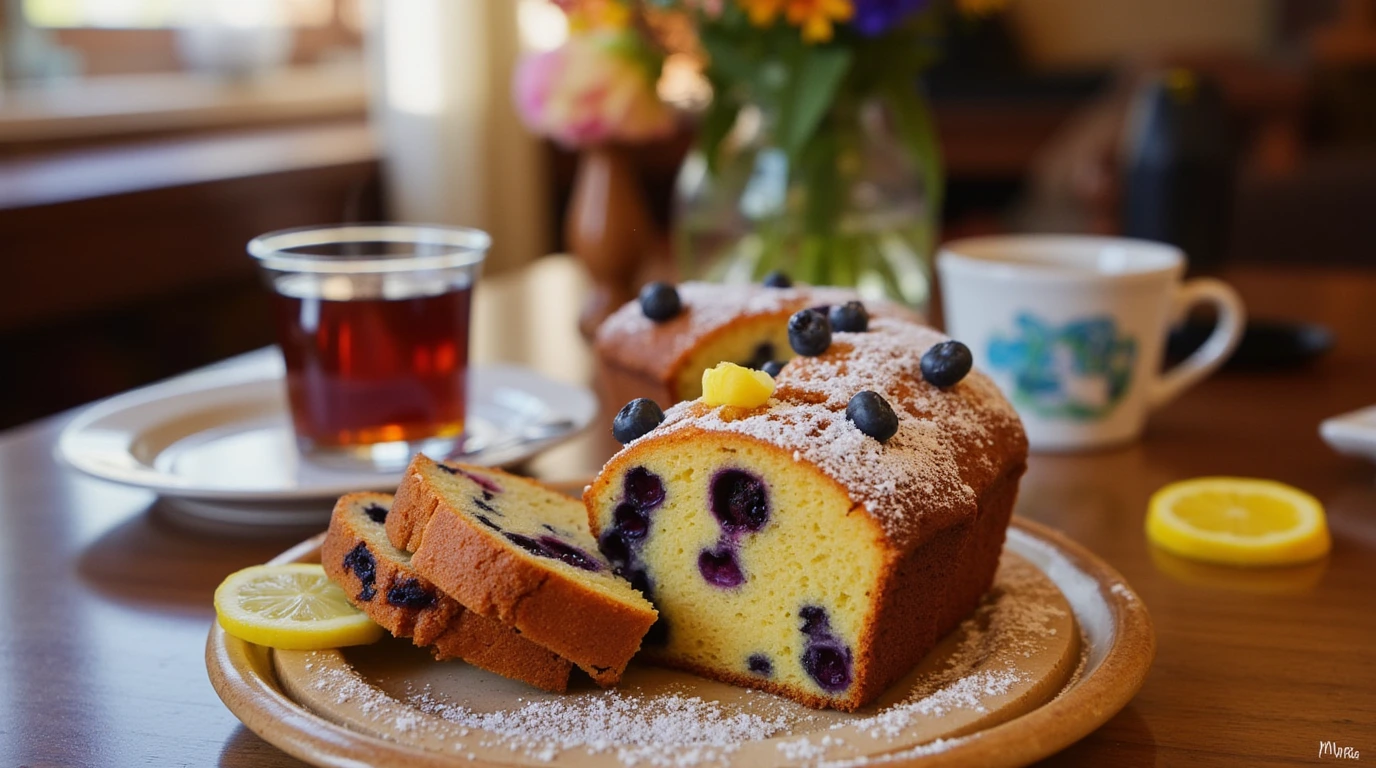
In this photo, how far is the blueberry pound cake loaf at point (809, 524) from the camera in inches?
34.9

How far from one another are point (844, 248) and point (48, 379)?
247 centimetres

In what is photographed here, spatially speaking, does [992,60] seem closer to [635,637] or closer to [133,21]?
[133,21]

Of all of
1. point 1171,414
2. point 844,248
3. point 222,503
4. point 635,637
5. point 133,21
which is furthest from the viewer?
point 133,21

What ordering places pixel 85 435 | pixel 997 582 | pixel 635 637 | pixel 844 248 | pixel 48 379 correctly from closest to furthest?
1. pixel 635 637
2. pixel 997 582
3. pixel 85 435
4. pixel 844 248
5. pixel 48 379

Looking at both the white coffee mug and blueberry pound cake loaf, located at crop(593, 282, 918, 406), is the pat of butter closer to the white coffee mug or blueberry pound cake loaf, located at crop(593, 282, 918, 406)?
blueberry pound cake loaf, located at crop(593, 282, 918, 406)

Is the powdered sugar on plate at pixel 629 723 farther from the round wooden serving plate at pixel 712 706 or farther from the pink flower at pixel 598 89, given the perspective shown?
the pink flower at pixel 598 89

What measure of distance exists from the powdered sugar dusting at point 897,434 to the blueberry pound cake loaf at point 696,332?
20cm

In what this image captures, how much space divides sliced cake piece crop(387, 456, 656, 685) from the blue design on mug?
74 centimetres

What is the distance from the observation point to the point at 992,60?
299 inches

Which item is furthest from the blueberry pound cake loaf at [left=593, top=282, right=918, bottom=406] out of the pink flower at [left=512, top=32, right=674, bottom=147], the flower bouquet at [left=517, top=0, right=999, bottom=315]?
the pink flower at [left=512, top=32, right=674, bottom=147]

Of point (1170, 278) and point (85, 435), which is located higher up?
point (1170, 278)

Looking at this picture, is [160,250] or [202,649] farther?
[160,250]

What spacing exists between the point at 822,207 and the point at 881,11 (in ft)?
1.14

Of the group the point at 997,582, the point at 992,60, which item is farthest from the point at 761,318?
the point at 992,60
